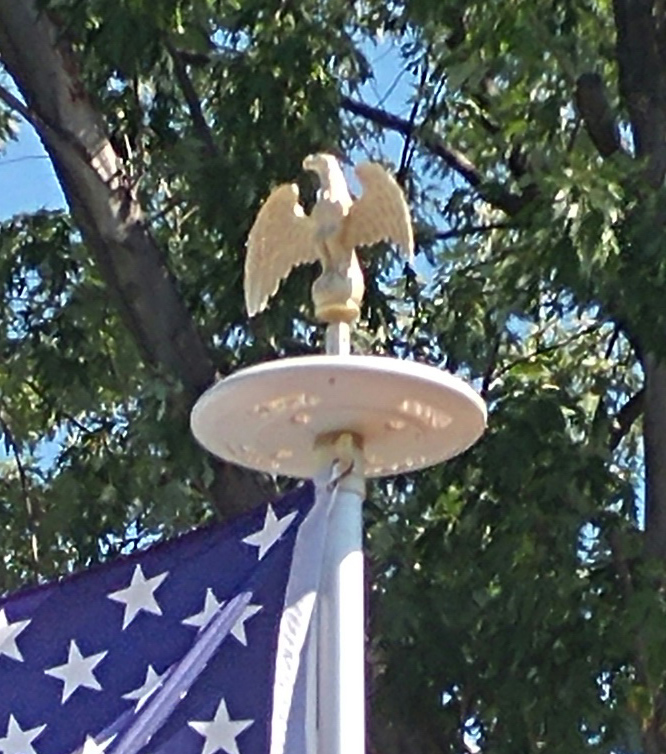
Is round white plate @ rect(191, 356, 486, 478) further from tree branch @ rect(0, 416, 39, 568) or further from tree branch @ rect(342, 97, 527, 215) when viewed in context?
tree branch @ rect(0, 416, 39, 568)

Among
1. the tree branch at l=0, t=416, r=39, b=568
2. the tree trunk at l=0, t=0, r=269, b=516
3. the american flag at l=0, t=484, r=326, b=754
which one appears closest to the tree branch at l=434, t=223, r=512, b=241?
the tree trunk at l=0, t=0, r=269, b=516

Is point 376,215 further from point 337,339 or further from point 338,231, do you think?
point 337,339

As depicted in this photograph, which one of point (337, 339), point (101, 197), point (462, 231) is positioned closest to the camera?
point (337, 339)

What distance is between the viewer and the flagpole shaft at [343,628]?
16.0 feet

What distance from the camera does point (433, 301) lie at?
9.66 metres

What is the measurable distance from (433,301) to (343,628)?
473cm

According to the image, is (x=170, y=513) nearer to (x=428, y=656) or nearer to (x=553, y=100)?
(x=428, y=656)

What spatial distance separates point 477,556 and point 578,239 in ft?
4.33

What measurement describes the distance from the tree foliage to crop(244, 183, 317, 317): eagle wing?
2.43 m

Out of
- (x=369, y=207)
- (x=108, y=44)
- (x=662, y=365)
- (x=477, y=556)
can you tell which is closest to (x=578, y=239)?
(x=662, y=365)

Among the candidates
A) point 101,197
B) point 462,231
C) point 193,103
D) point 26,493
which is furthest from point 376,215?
point 26,493

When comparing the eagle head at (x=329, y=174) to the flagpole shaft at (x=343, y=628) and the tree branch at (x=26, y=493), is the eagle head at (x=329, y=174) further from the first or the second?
the tree branch at (x=26, y=493)

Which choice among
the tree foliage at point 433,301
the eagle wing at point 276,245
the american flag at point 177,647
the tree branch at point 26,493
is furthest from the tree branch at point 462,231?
the american flag at point 177,647

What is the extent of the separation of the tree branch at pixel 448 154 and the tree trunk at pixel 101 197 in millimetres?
1111
